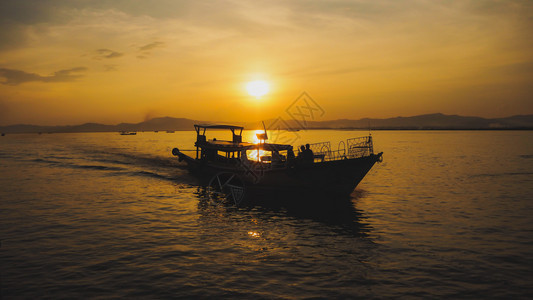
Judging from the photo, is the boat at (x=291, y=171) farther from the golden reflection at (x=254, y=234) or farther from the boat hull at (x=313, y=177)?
the golden reflection at (x=254, y=234)

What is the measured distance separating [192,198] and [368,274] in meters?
16.9

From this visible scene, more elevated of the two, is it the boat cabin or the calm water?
the boat cabin

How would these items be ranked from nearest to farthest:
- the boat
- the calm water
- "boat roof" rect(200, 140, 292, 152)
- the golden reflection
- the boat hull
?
the calm water, the golden reflection, the boat hull, the boat, "boat roof" rect(200, 140, 292, 152)

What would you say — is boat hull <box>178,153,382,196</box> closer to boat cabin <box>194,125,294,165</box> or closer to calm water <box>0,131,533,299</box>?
boat cabin <box>194,125,294,165</box>

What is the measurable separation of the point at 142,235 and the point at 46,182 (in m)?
23.0

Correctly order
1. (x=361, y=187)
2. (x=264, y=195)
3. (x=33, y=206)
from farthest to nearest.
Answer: (x=361, y=187), (x=264, y=195), (x=33, y=206)

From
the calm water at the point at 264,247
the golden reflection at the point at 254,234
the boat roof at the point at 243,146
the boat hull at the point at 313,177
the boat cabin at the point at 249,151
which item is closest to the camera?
the calm water at the point at 264,247

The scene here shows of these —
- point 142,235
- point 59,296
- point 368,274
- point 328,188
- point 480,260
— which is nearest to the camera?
point 59,296

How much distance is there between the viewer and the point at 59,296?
9.34 m

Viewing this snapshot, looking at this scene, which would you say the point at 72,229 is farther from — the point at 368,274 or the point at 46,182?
the point at 46,182

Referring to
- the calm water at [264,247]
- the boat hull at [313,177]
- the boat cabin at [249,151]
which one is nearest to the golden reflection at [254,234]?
the calm water at [264,247]

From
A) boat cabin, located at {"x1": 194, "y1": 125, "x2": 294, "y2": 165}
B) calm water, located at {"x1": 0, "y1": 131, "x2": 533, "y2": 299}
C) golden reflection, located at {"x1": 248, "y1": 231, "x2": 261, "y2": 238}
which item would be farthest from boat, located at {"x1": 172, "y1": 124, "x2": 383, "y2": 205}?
golden reflection, located at {"x1": 248, "y1": 231, "x2": 261, "y2": 238}

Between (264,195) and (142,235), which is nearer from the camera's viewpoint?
(142,235)

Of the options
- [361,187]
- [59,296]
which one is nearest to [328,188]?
[361,187]
